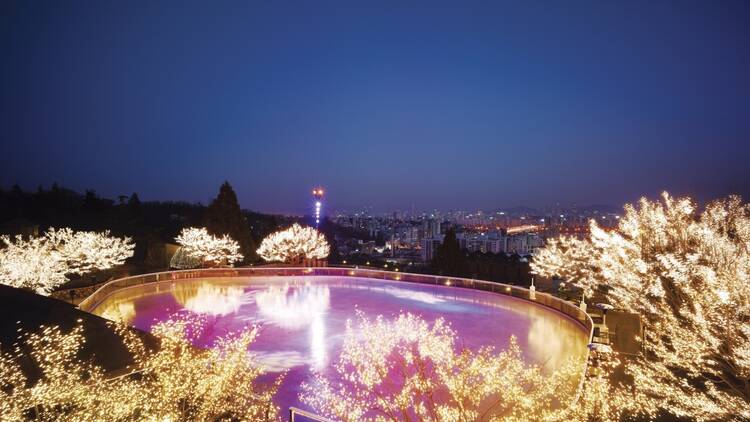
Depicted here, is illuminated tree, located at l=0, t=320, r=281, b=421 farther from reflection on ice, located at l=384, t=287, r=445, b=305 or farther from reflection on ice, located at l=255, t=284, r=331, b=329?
reflection on ice, located at l=384, t=287, r=445, b=305

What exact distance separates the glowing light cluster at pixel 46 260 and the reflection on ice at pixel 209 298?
15.0 ft

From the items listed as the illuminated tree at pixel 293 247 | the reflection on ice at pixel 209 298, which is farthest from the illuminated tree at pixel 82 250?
the illuminated tree at pixel 293 247

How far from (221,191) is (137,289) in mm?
11877

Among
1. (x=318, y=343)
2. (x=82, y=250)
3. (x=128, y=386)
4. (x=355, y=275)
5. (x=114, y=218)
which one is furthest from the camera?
(x=114, y=218)

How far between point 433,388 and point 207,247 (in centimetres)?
2253

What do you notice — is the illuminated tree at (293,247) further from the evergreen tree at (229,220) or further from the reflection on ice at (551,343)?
the reflection on ice at (551,343)

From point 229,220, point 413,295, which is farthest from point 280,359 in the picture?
point 229,220

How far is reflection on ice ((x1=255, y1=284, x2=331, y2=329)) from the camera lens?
1706 centimetres

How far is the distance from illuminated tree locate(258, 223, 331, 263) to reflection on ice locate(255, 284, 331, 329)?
213 inches

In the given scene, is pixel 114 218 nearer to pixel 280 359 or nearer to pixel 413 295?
pixel 413 295

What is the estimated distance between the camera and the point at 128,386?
677 centimetres

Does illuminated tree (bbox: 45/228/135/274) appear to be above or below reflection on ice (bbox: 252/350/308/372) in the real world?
above

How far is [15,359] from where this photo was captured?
657 centimetres

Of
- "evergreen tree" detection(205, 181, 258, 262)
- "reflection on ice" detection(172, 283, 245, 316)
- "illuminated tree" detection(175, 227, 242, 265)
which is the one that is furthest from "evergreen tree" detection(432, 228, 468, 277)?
"reflection on ice" detection(172, 283, 245, 316)
